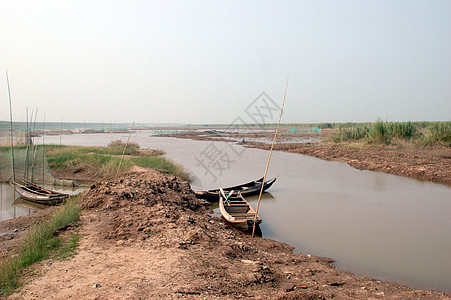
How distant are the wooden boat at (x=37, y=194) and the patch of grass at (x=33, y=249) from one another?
9.85 feet

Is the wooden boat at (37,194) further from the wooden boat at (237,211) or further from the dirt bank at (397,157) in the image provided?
the dirt bank at (397,157)

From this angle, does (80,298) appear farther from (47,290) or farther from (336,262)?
(336,262)

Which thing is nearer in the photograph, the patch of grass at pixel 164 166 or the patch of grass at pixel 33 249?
the patch of grass at pixel 33 249

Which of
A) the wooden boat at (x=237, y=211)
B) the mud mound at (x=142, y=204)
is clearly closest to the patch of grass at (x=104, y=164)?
the mud mound at (x=142, y=204)

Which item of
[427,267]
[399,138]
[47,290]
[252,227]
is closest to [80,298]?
[47,290]

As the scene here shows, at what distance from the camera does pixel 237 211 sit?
868cm

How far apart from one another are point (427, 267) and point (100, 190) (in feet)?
24.7

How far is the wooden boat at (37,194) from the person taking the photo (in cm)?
927

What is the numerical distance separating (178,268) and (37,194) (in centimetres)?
746

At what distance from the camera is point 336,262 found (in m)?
6.10

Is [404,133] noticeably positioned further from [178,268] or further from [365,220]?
[178,268]

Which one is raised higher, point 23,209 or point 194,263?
point 194,263

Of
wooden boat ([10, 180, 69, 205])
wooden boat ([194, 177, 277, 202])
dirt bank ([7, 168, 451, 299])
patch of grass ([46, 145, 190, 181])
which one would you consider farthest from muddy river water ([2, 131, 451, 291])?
patch of grass ([46, 145, 190, 181])

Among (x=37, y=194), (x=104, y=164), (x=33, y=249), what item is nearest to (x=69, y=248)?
(x=33, y=249)
